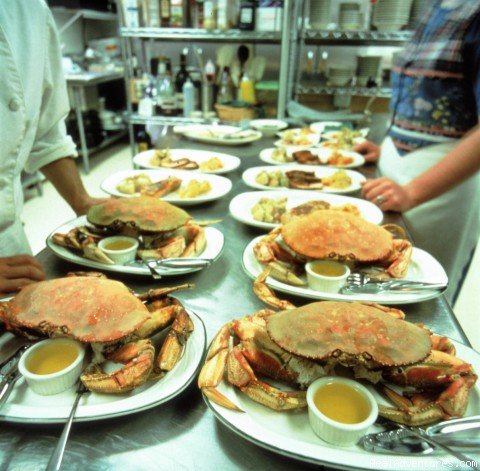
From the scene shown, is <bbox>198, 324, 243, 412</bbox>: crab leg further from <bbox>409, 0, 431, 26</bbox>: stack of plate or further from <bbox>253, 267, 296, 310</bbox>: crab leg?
<bbox>409, 0, 431, 26</bbox>: stack of plate

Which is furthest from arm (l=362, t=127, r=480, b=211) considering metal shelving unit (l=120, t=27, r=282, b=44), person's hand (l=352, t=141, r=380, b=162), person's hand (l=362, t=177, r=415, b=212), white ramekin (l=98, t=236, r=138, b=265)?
metal shelving unit (l=120, t=27, r=282, b=44)

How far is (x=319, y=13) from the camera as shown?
362 cm

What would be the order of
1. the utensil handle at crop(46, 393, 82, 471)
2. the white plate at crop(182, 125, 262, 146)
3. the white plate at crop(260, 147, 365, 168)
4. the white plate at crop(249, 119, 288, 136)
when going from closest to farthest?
the utensil handle at crop(46, 393, 82, 471) < the white plate at crop(260, 147, 365, 168) < the white plate at crop(182, 125, 262, 146) < the white plate at crop(249, 119, 288, 136)

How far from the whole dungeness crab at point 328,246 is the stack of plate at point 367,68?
3.16m

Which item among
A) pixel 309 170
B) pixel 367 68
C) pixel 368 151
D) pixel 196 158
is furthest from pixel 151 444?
pixel 367 68

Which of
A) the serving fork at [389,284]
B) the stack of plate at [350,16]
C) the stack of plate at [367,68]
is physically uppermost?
the stack of plate at [350,16]

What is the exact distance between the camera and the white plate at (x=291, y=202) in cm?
145

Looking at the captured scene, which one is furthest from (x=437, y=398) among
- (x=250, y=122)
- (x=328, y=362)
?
(x=250, y=122)

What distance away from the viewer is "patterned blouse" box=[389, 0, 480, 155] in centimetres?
153

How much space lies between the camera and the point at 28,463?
0.62m

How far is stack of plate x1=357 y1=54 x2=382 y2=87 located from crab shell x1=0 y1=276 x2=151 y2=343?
3.71 meters

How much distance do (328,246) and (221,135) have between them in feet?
5.61

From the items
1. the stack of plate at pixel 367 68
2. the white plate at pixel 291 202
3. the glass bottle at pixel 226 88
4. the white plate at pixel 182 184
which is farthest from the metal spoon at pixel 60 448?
the stack of plate at pixel 367 68

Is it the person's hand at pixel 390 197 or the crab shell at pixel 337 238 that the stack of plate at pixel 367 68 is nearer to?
the person's hand at pixel 390 197
